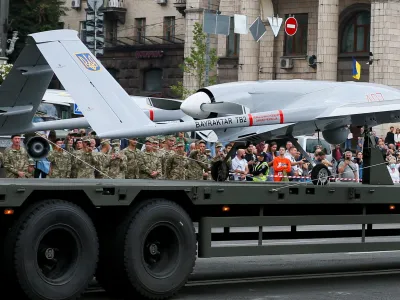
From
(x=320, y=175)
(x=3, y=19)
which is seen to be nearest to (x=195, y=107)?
(x=320, y=175)

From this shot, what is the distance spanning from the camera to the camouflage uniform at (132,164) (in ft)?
70.8

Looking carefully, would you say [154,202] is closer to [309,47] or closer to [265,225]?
[265,225]

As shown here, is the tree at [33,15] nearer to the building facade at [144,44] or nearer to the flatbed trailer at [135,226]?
the building facade at [144,44]

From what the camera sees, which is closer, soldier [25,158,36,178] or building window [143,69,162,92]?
soldier [25,158,36,178]

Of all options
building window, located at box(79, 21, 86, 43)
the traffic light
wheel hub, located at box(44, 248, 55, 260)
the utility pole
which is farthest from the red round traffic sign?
wheel hub, located at box(44, 248, 55, 260)

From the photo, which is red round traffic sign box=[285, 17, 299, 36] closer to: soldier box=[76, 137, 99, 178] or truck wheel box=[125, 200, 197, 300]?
soldier box=[76, 137, 99, 178]

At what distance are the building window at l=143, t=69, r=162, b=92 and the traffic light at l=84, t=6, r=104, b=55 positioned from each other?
46.7 m

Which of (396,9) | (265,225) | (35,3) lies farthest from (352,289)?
(35,3)

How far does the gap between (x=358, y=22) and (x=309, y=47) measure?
11.1 ft

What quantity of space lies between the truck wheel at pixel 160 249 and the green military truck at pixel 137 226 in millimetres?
11

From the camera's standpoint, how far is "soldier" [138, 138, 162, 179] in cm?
2177

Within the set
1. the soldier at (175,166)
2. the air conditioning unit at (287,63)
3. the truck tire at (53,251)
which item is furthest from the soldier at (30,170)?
the air conditioning unit at (287,63)

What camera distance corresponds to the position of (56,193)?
39.8 feet

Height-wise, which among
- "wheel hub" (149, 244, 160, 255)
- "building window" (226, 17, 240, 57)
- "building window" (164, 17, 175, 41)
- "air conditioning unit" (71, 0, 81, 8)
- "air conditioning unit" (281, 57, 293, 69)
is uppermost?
"air conditioning unit" (71, 0, 81, 8)
